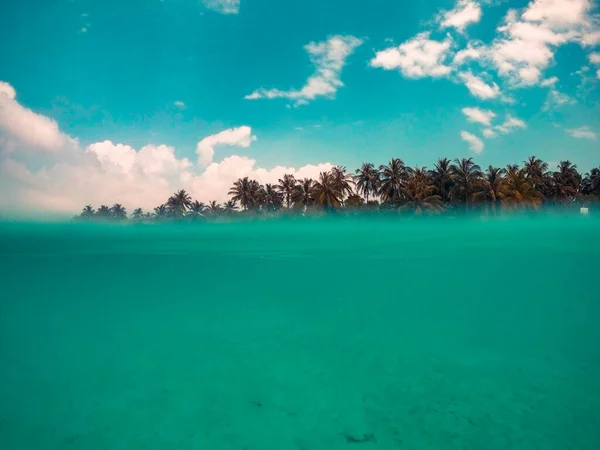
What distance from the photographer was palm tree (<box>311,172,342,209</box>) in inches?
2061

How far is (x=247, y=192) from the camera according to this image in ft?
210

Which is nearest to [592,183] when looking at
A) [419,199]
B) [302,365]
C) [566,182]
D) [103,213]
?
[566,182]

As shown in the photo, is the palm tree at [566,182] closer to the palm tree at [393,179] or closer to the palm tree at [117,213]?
the palm tree at [393,179]

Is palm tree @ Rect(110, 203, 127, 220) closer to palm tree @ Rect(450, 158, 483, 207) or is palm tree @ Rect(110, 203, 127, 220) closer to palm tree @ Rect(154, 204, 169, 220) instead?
palm tree @ Rect(154, 204, 169, 220)

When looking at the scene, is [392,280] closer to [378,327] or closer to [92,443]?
[378,327]

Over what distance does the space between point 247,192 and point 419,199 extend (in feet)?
99.9

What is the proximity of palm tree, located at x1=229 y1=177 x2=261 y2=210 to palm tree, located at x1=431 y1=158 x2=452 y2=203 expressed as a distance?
96.6 ft

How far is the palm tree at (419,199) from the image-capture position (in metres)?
47.0

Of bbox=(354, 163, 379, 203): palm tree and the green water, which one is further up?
bbox=(354, 163, 379, 203): palm tree

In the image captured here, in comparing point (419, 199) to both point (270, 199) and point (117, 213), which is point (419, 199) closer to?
point (270, 199)

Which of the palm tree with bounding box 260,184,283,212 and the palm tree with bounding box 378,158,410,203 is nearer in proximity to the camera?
the palm tree with bounding box 378,158,410,203

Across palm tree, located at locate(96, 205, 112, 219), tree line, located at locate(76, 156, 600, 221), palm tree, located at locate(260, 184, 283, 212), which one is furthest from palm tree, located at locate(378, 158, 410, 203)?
palm tree, located at locate(96, 205, 112, 219)

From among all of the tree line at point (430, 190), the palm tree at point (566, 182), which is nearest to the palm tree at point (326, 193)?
the tree line at point (430, 190)

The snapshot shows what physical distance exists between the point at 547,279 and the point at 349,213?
2587 cm
